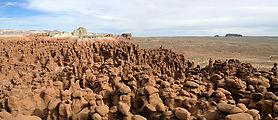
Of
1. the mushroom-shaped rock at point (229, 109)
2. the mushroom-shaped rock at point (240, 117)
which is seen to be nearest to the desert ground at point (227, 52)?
the mushroom-shaped rock at point (229, 109)

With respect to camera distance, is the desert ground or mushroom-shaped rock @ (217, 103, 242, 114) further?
the desert ground

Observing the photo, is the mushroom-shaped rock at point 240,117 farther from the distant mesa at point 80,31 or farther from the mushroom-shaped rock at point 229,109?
the distant mesa at point 80,31

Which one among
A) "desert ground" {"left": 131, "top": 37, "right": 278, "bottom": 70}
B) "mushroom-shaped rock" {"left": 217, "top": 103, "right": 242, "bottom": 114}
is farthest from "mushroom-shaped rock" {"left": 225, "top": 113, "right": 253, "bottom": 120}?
"desert ground" {"left": 131, "top": 37, "right": 278, "bottom": 70}

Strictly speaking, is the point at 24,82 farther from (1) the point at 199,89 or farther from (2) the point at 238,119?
(2) the point at 238,119

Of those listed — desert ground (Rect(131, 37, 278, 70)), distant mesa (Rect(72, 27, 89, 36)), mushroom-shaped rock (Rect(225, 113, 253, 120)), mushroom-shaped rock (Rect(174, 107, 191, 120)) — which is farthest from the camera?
distant mesa (Rect(72, 27, 89, 36))

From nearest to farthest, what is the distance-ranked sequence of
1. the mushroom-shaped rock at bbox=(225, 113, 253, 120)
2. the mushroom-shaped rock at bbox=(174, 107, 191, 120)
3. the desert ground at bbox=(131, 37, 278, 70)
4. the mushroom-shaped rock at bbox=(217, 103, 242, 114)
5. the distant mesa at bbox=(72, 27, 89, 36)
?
the mushroom-shaped rock at bbox=(225, 113, 253, 120)
the mushroom-shaped rock at bbox=(217, 103, 242, 114)
the mushroom-shaped rock at bbox=(174, 107, 191, 120)
the desert ground at bbox=(131, 37, 278, 70)
the distant mesa at bbox=(72, 27, 89, 36)

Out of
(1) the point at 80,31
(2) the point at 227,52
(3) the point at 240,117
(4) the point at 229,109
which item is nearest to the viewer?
(3) the point at 240,117

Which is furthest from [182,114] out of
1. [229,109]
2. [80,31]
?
[80,31]

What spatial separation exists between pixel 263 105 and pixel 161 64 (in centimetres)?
1149

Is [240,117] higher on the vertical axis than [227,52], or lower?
higher

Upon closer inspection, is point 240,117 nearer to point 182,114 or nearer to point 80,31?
point 182,114

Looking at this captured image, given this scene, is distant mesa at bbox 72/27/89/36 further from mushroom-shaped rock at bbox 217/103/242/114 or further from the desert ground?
mushroom-shaped rock at bbox 217/103/242/114

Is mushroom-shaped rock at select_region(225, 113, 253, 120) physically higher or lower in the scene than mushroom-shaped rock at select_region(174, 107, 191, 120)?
higher

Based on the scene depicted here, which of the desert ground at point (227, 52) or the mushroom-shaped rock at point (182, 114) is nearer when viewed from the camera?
the mushroom-shaped rock at point (182, 114)
